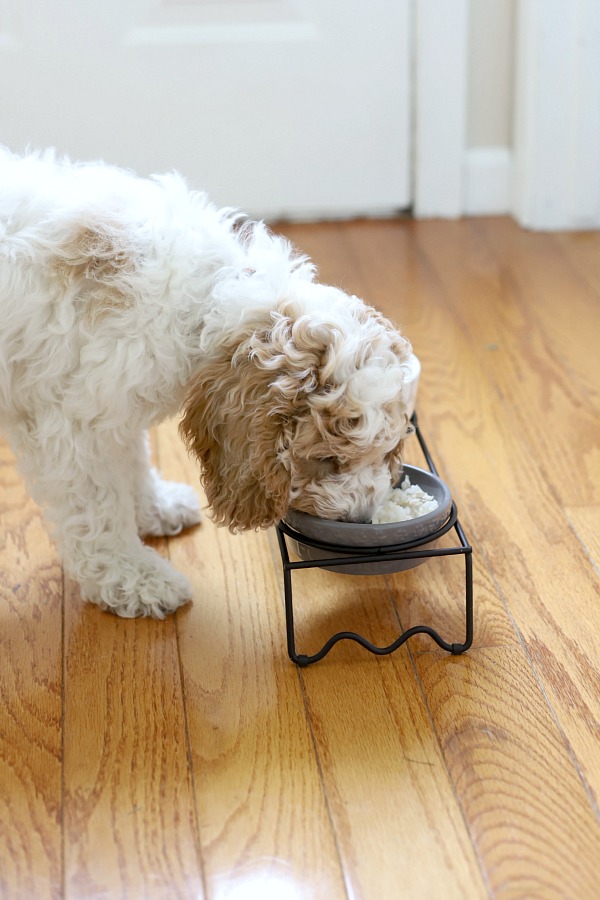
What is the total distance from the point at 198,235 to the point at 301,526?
0.50m

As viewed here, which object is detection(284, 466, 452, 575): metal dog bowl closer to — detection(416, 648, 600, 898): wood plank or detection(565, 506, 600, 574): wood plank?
detection(416, 648, 600, 898): wood plank

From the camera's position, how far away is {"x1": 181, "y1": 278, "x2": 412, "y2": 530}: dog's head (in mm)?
1507

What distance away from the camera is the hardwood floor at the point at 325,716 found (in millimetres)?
1370

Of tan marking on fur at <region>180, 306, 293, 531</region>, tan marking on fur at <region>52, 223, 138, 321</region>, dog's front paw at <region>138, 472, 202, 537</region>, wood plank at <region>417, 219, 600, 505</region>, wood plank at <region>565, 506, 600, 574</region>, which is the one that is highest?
tan marking on fur at <region>52, 223, 138, 321</region>

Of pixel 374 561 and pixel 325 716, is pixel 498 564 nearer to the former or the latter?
pixel 374 561

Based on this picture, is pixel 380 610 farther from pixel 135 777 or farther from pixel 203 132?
pixel 203 132

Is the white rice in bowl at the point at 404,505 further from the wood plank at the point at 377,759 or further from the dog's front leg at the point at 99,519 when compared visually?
the dog's front leg at the point at 99,519

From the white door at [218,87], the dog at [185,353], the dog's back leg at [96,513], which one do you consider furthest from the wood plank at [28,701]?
the white door at [218,87]

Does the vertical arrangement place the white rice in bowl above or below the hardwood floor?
above

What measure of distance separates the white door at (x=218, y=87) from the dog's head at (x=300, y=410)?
1759mm

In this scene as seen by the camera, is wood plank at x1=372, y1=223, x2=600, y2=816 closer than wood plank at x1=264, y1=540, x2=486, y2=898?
No

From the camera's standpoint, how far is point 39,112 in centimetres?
316

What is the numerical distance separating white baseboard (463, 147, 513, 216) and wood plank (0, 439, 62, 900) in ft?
6.24

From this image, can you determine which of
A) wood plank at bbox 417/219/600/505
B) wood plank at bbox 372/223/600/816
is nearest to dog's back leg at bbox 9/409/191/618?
wood plank at bbox 372/223/600/816
